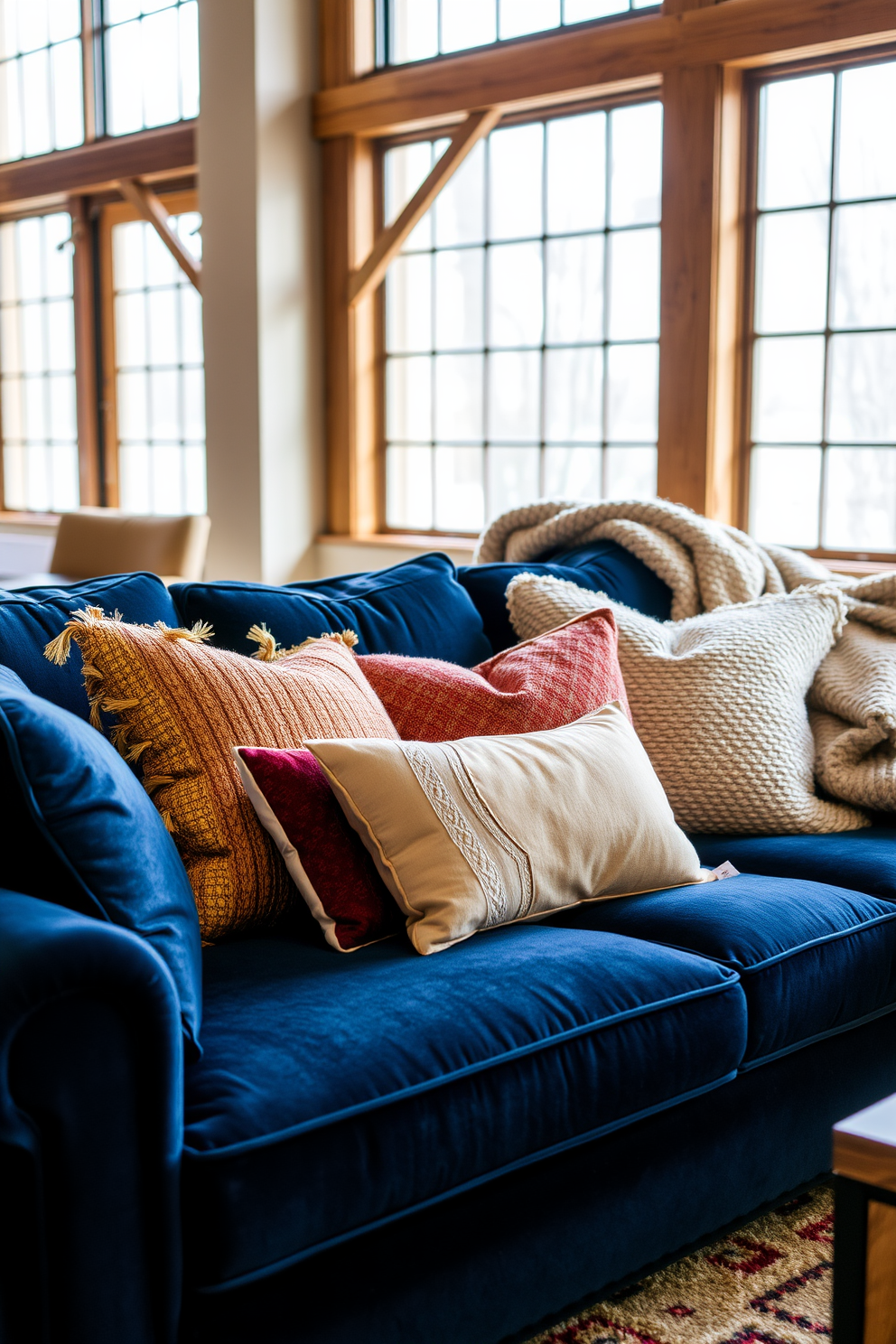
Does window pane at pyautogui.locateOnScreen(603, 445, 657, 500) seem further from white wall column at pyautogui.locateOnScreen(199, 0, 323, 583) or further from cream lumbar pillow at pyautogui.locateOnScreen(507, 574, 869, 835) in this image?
cream lumbar pillow at pyautogui.locateOnScreen(507, 574, 869, 835)

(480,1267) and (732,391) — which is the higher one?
(732,391)

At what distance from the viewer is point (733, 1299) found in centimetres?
162

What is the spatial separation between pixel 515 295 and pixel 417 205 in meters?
0.49

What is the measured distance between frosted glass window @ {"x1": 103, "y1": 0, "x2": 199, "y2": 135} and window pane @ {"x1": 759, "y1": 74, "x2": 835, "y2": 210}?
2745 mm

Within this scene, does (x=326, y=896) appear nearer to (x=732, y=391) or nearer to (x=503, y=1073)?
(x=503, y=1073)

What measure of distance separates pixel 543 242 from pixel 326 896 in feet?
12.0

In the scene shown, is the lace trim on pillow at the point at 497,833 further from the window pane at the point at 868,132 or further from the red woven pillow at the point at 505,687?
the window pane at the point at 868,132

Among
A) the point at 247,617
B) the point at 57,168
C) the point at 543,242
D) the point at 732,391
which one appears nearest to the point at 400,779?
the point at 247,617

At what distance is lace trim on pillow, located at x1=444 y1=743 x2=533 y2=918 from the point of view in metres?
1.63

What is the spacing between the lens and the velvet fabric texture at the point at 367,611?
2031 millimetres

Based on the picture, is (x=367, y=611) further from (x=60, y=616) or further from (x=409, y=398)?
(x=409, y=398)

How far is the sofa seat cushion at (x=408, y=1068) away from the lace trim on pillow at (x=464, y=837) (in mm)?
55

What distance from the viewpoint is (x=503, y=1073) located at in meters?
1.36

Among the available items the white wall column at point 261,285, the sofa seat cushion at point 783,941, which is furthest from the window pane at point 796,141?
the sofa seat cushion at point 783,941
